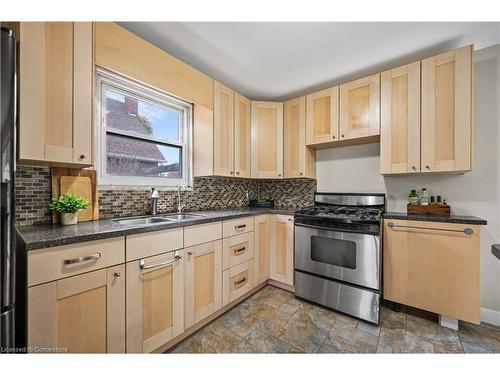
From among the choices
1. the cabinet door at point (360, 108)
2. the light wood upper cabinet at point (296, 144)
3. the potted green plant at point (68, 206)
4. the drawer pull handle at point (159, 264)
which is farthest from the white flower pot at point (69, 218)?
the cabinet door at point (360, 108)

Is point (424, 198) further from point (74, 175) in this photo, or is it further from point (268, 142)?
point (74, 175)

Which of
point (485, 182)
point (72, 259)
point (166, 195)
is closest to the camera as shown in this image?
point (72, 259)

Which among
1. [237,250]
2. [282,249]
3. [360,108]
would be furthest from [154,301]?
[360,108]

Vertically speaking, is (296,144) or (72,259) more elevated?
(296,144)

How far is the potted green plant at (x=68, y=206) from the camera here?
1312 mm

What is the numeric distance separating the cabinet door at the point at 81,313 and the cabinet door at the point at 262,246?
4.41 feet

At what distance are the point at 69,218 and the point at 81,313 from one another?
605 millimetres

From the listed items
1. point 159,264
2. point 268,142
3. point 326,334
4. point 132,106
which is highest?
point 132,106

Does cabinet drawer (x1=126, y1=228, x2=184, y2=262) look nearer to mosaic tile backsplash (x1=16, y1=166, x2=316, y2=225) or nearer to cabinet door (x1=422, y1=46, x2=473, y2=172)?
mosaic tile backsplash (x1=16, y1=166, x2=316, y2=225)

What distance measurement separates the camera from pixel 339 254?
6.36 feet

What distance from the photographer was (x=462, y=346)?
1.52m

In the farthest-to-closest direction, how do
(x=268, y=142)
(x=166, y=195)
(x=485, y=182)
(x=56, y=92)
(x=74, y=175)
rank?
(x=268, y=142) < (x=166, y=195) < (x=485, y=182) < (x=74, y=175) < (x=56, y=92)

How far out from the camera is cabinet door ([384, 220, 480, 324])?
162cm

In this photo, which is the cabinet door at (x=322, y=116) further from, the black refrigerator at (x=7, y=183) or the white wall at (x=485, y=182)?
the black refrigerator at (x=7, y=183)
